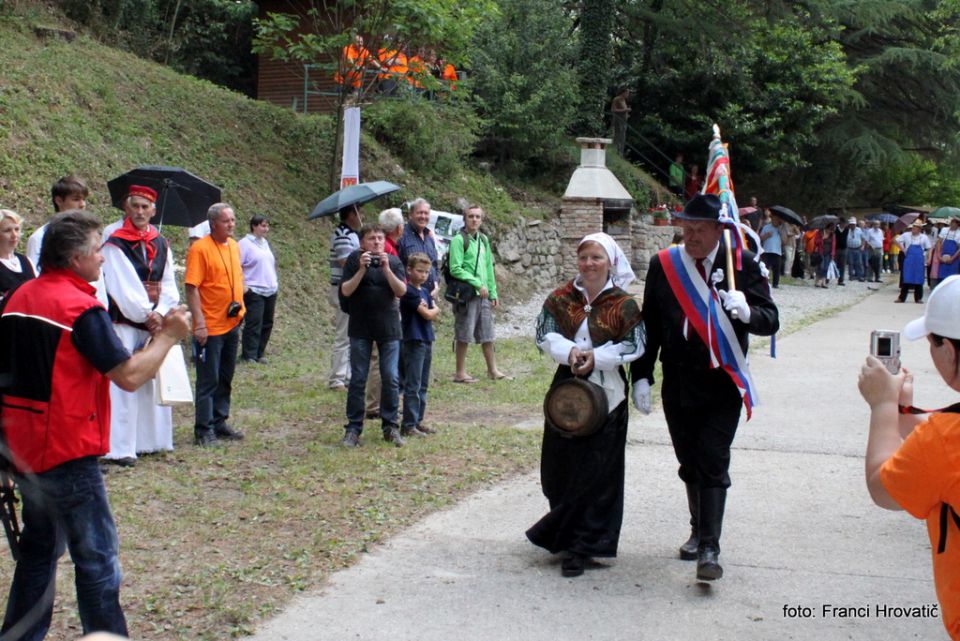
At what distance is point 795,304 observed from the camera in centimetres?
2222

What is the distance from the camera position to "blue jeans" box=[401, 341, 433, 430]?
27.9 feet

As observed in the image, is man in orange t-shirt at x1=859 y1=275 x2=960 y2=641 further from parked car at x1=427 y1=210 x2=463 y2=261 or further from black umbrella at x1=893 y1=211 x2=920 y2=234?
black umbrella at x1=893 y1=211 x2=920 y2=234

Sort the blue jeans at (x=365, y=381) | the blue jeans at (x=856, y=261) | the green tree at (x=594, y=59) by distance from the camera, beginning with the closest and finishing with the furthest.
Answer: the blue jeans at (x=365, y=381) → the green tree at (x=594, y=59) → the blue jeans at (x=856, y=261)

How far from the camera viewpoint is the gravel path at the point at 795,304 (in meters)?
16.8

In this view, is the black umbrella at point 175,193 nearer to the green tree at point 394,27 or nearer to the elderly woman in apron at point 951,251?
the green tree at point 394,27

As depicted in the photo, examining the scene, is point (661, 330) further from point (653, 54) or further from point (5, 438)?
point (653, 54)

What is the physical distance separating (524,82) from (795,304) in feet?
24.5

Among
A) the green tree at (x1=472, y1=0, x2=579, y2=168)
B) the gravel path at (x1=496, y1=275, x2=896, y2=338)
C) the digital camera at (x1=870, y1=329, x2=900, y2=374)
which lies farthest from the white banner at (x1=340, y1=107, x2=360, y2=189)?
the digital camera at (x1=870, y1=329, x2=900, y2=374)

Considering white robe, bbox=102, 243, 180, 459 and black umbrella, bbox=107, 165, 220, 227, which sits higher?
black umbrella, bbox=107, 165, 220, 227

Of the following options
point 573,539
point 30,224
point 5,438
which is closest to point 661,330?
point 573,539

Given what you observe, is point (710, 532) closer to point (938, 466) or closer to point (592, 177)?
point (938, 466)

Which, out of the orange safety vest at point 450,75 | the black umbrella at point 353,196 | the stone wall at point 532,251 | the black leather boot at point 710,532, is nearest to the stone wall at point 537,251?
the stone wall at point 532,251

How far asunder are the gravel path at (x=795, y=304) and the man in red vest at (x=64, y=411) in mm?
11576

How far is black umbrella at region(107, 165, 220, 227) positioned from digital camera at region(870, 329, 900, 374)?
6.57m
